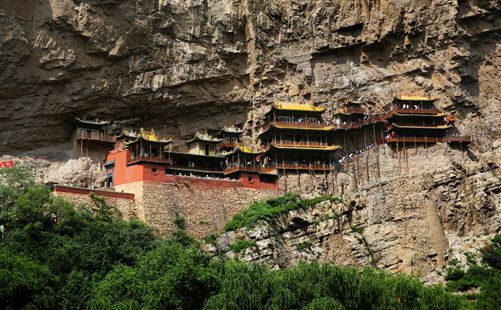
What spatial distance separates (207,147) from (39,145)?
9.86m

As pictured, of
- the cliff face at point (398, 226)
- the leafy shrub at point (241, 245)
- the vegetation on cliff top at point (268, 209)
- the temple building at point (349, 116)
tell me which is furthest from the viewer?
the temple building at point (349, 116)

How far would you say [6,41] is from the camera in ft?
147

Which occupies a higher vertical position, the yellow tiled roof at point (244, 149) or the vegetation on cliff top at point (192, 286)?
the yellow tiled roof at point (244, 149)

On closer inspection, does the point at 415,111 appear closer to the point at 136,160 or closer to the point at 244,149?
the point at 244,149

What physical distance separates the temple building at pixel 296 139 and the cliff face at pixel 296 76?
5.88 ft

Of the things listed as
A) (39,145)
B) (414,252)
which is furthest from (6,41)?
(414,252)

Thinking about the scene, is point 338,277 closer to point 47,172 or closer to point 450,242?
point 450,242

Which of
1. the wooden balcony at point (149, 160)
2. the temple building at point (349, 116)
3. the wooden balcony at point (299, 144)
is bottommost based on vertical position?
the wooden balcony at point (149, 160)

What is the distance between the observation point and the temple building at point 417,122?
4988cm

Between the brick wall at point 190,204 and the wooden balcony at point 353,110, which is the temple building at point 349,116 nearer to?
the wooden balcony at point 353,110

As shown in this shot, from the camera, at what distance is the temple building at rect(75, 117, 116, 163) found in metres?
47.6

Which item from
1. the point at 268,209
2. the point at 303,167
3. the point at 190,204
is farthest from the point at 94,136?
the point at 303,167

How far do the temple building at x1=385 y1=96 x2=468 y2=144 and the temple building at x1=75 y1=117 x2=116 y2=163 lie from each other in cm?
1679

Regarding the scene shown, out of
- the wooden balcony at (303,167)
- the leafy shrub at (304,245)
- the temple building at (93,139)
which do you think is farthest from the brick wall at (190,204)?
the temple building at (93,139)
